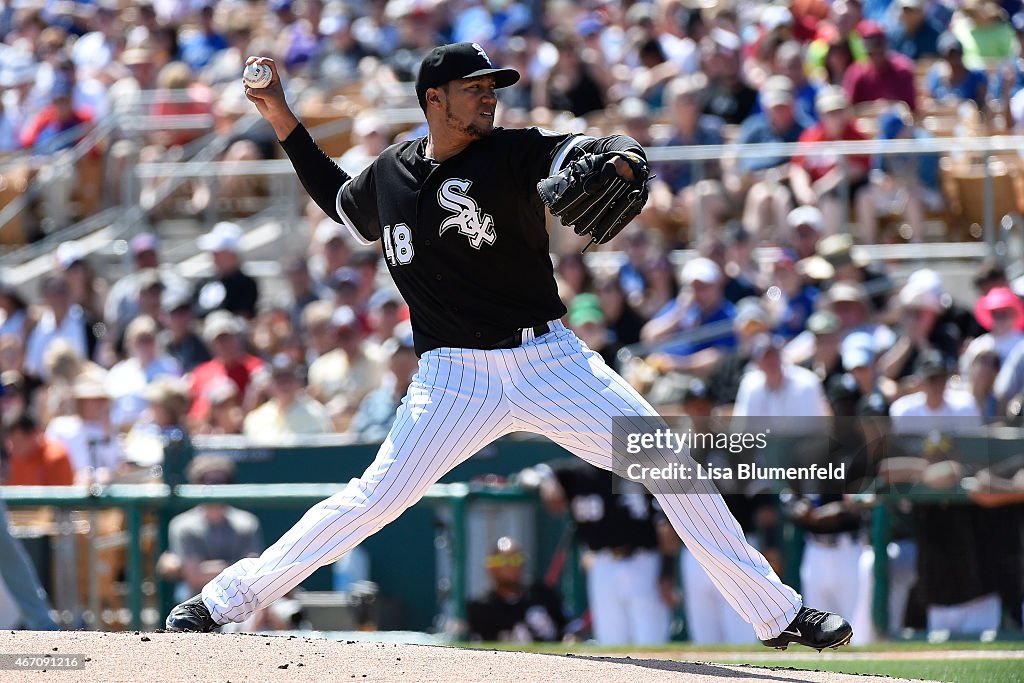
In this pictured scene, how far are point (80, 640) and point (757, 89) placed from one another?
7.62 m

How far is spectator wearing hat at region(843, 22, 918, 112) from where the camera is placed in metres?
10.9

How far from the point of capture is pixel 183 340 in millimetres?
11070

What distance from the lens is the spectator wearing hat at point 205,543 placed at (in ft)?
27.5

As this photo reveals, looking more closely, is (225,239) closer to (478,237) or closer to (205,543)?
(205,543)

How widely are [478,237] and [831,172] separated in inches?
235

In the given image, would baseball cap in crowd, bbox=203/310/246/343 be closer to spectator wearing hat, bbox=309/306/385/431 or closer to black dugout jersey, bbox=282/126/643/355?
spectator wearing hat, bbox=309/306/385/431

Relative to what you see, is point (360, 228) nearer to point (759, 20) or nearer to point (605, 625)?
point (605, 625)

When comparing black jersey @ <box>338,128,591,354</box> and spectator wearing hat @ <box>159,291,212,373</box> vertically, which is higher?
spectator wearing hat @ <box>159,291,212,373</box>

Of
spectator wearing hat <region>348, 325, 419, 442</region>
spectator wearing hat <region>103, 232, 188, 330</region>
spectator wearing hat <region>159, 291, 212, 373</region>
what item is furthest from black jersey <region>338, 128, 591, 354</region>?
spectator wearing hat <region>103, 232, 188, 330</region>

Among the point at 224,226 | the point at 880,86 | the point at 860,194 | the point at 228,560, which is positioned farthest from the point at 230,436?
the point at 880,86

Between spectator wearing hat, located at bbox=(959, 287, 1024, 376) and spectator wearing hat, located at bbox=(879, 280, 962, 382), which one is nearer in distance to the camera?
spectator wearing hat, located at bbox=(959, 287, 1024, 376)

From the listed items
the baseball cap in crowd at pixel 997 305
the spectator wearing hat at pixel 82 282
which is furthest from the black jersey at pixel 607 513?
the spectator wearing hat at pixel 82 282

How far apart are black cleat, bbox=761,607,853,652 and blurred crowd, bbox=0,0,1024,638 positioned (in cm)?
292

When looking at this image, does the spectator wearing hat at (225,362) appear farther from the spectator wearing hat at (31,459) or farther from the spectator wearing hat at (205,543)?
the spectator wearing hat at (205,543)
